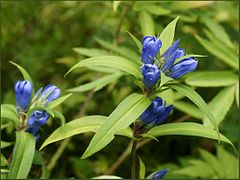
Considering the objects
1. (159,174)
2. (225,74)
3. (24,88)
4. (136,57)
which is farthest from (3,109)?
(225,74)

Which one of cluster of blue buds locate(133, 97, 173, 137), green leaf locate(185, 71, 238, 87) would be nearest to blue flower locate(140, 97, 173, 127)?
cluster of blue buds locate(133, 97, 173, 137)

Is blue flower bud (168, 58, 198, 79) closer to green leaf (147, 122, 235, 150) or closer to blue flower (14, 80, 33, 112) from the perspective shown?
green leaf (147, 122, 235, 150)

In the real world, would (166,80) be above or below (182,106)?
above

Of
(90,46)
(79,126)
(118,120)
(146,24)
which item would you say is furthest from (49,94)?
(90,46)

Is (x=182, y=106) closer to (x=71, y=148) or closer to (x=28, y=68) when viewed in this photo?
(x=71, y=148)

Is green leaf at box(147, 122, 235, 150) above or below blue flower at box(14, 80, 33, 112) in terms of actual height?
below

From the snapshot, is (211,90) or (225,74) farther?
(211,90)

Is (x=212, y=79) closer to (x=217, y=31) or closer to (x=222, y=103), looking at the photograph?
(x=222, y=103)
